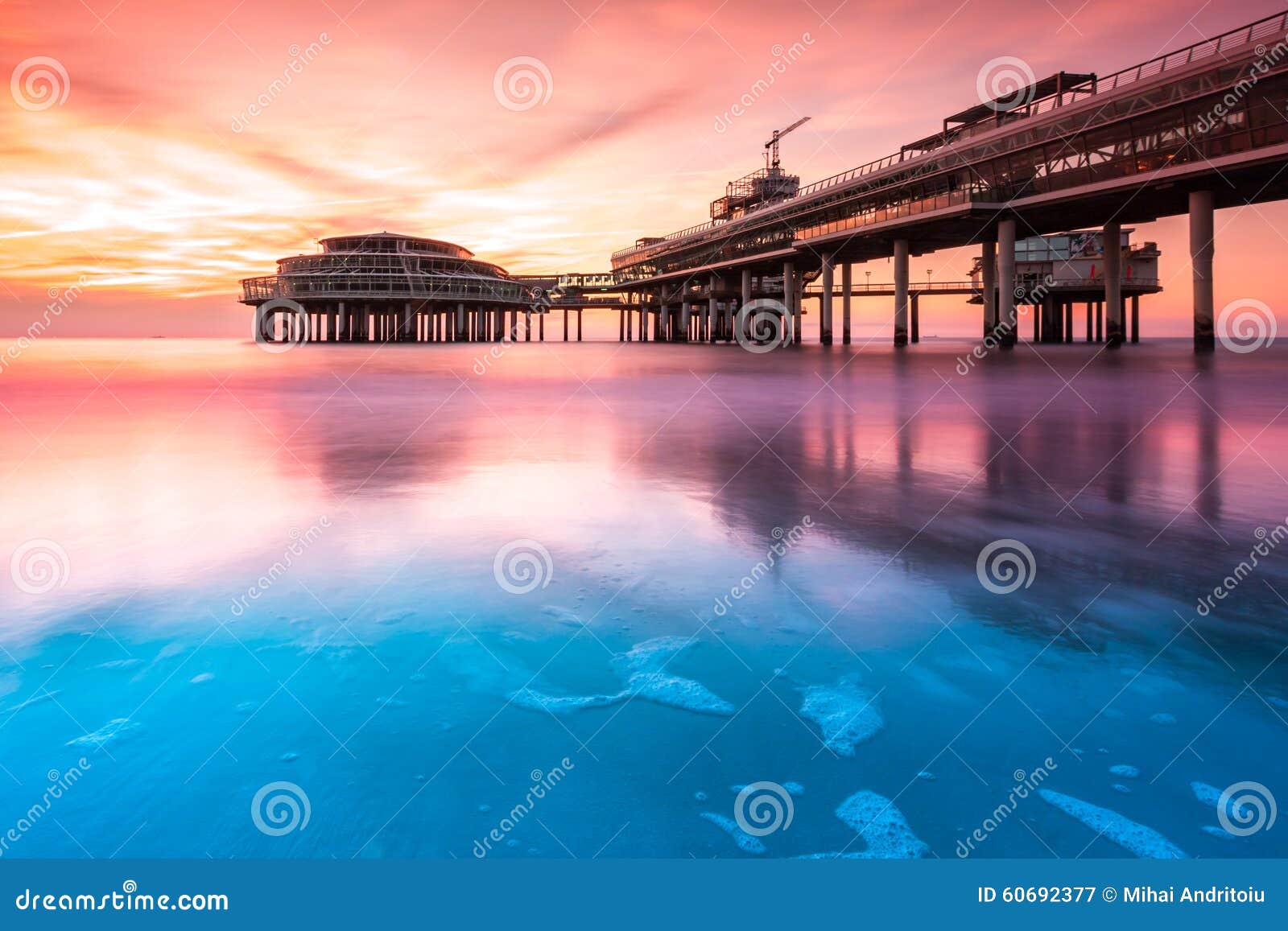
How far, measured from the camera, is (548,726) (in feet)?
11.3

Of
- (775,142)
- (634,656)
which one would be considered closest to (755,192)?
(775,142)

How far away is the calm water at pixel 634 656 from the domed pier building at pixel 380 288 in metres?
114

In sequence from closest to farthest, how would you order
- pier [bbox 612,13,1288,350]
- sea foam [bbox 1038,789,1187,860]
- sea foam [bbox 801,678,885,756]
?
sea foam [bbox 1038,789,1187,860]
sea foam [bbox 801,678,885,756]
pier [bbox 612,13,1288,350]

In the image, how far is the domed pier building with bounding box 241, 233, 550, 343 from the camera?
11748 cm

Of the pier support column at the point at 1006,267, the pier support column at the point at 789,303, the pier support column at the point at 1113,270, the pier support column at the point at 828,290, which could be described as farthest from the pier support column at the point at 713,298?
the pier support column at the point at 1113,270

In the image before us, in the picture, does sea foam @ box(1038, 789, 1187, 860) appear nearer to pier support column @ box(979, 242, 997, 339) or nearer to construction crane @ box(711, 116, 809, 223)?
pier support column @ box(979, 242, 997, 339)

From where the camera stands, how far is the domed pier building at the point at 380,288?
117m

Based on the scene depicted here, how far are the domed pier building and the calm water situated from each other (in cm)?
11397

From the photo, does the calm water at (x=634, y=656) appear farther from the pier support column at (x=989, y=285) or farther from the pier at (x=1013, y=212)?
the pier support column at (x=989, y=285)

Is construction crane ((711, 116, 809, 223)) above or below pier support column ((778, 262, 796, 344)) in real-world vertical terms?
above

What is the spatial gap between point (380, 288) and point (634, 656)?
122066 millimetres

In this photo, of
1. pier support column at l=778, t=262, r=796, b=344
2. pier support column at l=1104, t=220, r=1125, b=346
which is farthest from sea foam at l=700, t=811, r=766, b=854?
pier support column at l=778, t=262, r=796, b=344

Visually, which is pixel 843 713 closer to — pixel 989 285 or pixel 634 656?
pixel 634 656

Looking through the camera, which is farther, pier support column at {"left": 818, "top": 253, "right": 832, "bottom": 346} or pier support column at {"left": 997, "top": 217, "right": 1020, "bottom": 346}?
pier support column at {"left": 818, "top": 253, "right": 832, "bottom": 346}
